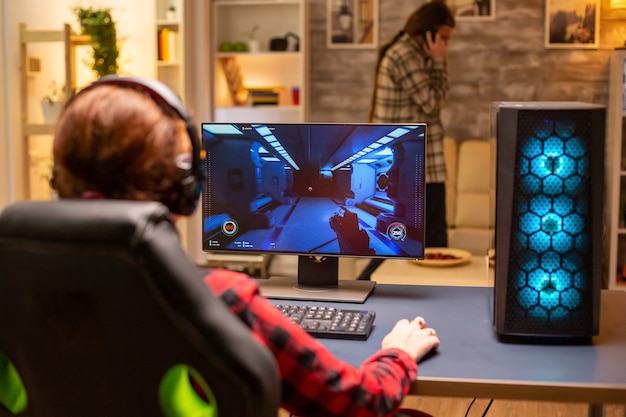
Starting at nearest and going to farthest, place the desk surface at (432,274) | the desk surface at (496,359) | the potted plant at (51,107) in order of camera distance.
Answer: the desk surface at (496,359)
the desk surface at (432,274)
the potted plant at (51,107)

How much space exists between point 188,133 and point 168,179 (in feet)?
0.29

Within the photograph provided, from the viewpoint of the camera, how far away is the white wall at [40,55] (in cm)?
443

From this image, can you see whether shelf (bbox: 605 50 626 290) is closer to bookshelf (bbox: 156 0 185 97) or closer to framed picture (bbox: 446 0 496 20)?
framed picture (bbox: 446 0 496 20)

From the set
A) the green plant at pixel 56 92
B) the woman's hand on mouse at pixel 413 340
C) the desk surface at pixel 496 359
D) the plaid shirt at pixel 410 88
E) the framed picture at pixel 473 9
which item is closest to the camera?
the desk surface at pixel 496 359

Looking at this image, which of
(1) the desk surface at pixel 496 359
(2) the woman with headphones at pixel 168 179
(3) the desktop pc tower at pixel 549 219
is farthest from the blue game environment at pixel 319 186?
(2) the woman with headphones at pixel 168 179

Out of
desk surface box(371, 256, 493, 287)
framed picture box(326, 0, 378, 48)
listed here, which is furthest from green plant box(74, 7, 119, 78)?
desk surface box(371, 256, 493, 287)

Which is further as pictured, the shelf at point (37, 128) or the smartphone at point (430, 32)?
the shelf at point (37, 128)

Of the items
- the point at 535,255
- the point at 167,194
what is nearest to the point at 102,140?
the point at 167,194

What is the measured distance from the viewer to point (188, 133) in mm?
1138

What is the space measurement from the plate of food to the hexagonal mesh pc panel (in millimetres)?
1811

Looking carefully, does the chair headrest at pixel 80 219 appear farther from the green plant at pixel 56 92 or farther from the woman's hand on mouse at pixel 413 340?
the green plant at pixel 56 92

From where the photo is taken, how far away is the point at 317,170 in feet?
6.47

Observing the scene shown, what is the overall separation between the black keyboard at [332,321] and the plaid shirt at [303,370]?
316mm

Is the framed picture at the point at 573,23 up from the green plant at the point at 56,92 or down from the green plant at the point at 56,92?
up
